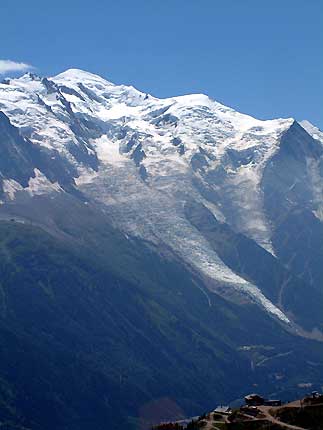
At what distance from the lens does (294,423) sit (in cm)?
Answer: 19938

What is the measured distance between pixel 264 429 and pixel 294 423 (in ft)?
26.3

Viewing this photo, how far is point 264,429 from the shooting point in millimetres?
194750

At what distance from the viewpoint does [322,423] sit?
195 meters

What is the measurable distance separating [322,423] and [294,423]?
6806 millimetres

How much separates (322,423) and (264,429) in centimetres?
1149
